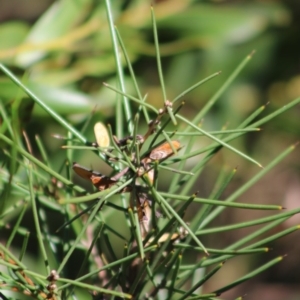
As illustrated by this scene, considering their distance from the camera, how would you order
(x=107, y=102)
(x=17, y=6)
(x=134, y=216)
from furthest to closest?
(x=17, y=6) < (x=107, y=102) < (x=134, y=216)

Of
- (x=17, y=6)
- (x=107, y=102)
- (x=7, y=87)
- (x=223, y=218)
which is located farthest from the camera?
(x=223, y=218)

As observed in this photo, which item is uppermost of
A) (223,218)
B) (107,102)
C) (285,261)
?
(107,102)

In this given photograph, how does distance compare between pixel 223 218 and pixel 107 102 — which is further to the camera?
pixel 223 218

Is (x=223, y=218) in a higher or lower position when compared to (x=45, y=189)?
lower

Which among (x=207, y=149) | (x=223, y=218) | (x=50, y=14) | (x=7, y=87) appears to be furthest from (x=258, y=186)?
(x=207, y=149)

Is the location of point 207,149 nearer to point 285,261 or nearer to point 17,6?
point 17,6

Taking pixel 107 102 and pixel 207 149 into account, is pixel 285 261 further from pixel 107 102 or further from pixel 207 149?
pixel 207 149
